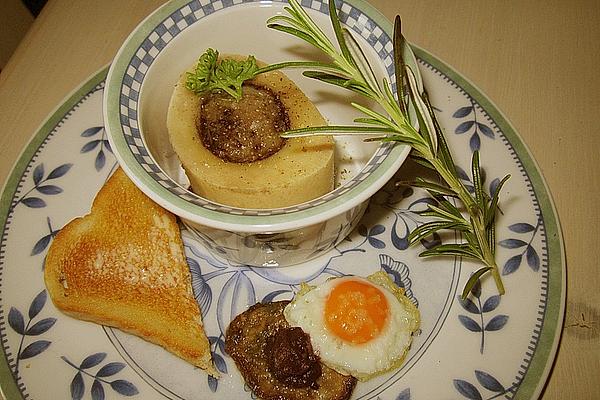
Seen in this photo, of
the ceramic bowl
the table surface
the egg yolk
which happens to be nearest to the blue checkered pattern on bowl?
the ceramic bowl

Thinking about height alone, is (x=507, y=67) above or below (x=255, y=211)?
above

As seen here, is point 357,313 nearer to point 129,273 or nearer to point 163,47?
point 129,273

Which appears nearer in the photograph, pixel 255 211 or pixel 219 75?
pixel 255 211

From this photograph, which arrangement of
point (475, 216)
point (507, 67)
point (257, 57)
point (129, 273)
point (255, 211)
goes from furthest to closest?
point (507, 67)
point (257, 57)
point (129, 273)
point (475, 216)
point (255, 211)

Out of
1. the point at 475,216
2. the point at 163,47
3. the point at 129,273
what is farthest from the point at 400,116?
the point at 129,273

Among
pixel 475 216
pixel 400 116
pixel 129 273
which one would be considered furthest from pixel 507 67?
pixel 129 273

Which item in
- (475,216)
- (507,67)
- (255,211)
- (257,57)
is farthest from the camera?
(507,67)

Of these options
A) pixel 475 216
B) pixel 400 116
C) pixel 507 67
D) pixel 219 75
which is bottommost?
pixel 475 216
